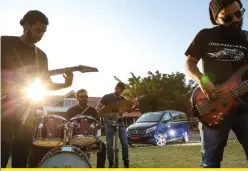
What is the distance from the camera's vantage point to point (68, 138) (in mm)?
5273

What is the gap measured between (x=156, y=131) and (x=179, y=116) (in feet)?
11.0

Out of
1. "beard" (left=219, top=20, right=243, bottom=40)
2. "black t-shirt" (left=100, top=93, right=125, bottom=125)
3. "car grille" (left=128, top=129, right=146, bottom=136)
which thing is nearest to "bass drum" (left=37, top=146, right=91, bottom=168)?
"beard" (left=219, top=20, right=243, bottom=40)

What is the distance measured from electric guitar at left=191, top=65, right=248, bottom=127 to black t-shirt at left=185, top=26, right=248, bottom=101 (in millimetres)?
53

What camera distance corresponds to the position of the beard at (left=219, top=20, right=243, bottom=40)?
3346 millimetres

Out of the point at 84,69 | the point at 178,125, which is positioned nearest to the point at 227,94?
the point at 84,69

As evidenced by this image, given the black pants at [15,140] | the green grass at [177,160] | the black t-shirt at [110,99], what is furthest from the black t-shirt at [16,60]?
the green grass at [177,160]

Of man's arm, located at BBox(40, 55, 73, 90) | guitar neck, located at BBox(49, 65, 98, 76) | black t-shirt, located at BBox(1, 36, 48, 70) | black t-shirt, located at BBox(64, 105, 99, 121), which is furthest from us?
black t-shirt, located at BBox(64, 105, 99, 121)

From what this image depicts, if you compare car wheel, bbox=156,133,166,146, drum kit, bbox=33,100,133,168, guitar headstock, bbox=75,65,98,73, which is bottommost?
car wheel, bbox=156,133,166,146

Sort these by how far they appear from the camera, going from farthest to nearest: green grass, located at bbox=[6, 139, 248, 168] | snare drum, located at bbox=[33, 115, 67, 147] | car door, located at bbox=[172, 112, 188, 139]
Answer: car door, located at bbox=[172, 112, 188, 139] < green grass, located at bbox=[6, 139, 248, 168] < snare drum, located at bbox=[33, 115, 67, 147]

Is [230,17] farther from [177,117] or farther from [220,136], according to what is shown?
[177,117]

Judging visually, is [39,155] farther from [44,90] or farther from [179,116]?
[179,116]

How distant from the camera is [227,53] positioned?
3275 mm

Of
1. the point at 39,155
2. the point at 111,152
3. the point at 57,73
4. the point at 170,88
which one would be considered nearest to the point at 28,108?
the point at 57,73

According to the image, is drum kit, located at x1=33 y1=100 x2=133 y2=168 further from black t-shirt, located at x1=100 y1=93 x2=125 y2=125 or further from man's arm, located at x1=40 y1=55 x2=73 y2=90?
black t-shirt, located at x1=100 y1=93 x2=125 y2=125
